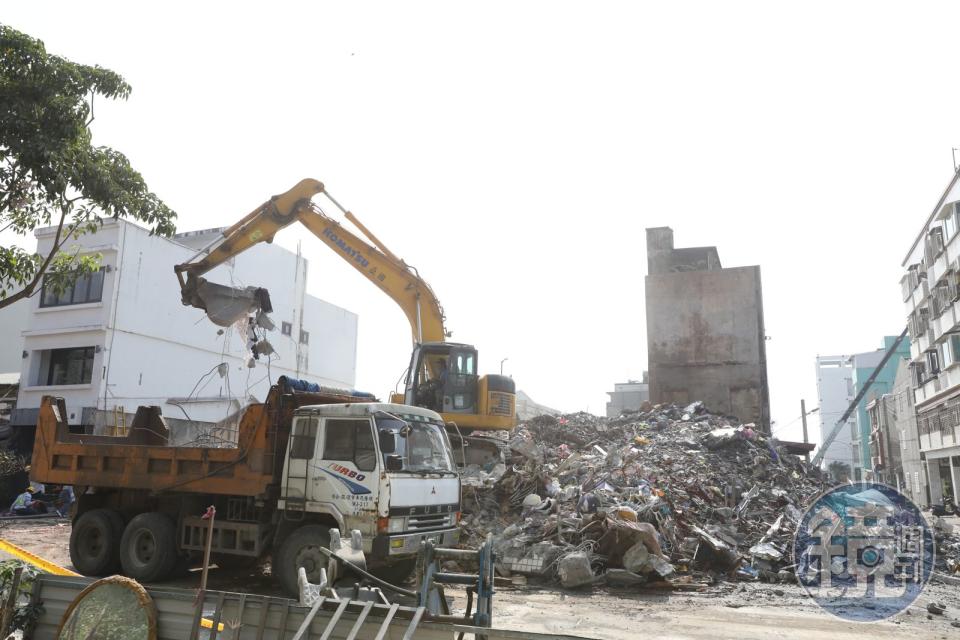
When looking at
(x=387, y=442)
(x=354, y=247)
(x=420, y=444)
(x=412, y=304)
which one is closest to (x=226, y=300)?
(x=354, y=247)

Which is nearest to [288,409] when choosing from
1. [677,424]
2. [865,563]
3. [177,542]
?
[177,542]

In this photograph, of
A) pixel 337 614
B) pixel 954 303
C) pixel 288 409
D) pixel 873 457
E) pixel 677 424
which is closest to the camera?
pixel 337 614

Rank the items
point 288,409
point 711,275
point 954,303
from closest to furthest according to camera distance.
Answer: point 288,409, point 711,275, point 954,303

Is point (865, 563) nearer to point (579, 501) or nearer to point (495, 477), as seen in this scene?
point (579, 501)

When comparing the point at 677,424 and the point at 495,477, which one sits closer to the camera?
the point at 495,477

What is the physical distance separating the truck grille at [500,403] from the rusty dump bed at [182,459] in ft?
12.3

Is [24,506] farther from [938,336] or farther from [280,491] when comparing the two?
[938,336]

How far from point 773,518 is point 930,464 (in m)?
28.1

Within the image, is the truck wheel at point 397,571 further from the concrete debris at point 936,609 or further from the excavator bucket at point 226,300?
the concrete debris at point 936,609

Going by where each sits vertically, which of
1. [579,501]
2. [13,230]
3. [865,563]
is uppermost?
[13,230]

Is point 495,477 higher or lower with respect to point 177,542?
higher

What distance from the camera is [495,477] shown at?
11.7m

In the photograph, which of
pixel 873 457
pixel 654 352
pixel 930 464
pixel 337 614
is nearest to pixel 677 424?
pixel 654 352

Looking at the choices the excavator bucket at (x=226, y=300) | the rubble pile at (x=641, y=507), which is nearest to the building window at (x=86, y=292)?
the excavator bucket at (x=226, y=300)
